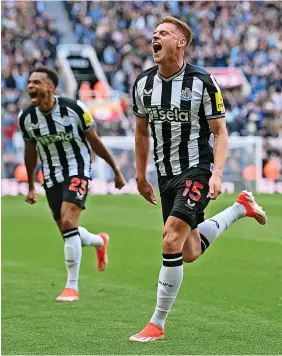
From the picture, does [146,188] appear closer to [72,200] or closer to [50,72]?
[72,200]

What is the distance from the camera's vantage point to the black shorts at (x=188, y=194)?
671 cm

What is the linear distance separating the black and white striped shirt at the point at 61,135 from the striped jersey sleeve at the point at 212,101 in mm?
2750

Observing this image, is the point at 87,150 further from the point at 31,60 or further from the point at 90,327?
the point at 31,60

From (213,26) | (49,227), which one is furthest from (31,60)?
(49,227)

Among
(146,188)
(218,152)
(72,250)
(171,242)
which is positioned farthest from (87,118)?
(171,242)

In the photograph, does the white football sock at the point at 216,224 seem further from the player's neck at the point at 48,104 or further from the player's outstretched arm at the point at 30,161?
the player's outstretched arm at the point at 30,161

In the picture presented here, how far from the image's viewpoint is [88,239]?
1005 cm

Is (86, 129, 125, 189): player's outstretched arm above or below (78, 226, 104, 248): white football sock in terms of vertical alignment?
above

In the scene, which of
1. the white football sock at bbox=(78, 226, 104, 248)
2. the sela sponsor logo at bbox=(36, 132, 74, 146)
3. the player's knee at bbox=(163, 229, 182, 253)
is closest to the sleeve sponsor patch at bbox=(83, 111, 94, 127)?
the sela sponsor logo at bbox=(36, 132, 74, 146)

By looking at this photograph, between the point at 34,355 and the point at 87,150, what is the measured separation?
393 centimetres

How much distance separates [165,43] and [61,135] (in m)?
2.84

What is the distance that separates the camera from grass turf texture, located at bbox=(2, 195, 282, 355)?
6.42 metres

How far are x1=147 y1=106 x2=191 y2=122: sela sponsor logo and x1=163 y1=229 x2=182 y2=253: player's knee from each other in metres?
0.87

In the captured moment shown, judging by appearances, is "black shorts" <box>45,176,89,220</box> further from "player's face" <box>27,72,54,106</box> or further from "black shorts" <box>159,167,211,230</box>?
"black shorts" <box>159,167,211,230</box>
